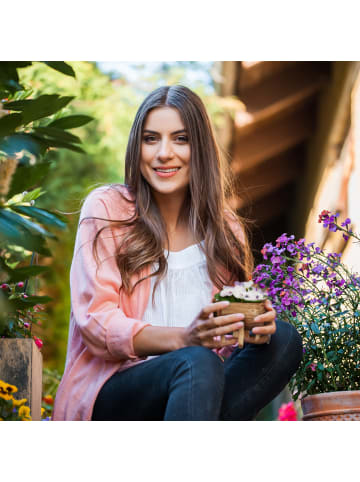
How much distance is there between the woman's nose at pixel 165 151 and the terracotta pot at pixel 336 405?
0.78m

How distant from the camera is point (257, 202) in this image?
5.85 m

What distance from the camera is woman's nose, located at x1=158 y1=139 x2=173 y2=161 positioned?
6.28ft

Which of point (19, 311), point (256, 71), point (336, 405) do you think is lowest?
point (336, 405)

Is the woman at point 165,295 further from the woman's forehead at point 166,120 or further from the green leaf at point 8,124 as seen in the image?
the green leaf at point 8,124

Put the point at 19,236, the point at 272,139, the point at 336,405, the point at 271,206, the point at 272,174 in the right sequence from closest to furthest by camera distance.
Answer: the point at 19,236 < the point at 336,405 < the point at 272,139 < the point at 272,174 < the point at 271,206

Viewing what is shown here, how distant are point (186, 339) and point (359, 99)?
72.7 inches

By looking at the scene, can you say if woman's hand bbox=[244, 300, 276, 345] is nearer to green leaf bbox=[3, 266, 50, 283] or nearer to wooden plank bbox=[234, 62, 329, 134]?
green leaf bbox=[3, 266, 50, 283]

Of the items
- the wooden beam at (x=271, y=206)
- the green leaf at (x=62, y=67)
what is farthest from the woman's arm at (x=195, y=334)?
the wooden beam at (x=271, y=206)

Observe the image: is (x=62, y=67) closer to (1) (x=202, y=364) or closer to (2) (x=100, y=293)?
(2) (x=100, y=293)

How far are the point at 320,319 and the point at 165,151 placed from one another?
649 millimetres

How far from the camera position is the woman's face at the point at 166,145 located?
194 centimetres

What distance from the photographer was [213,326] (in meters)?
1.50

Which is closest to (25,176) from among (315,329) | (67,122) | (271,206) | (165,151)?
(67,122)
